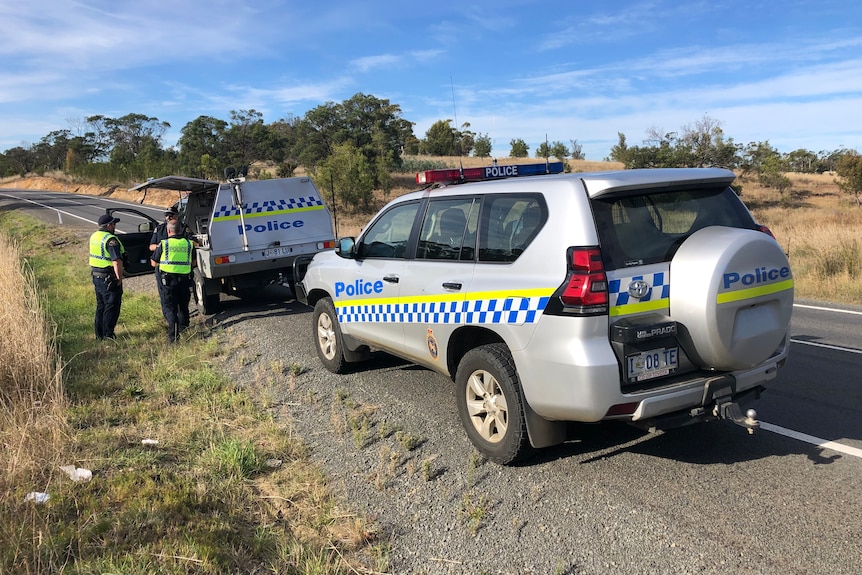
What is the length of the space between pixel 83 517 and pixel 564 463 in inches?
116

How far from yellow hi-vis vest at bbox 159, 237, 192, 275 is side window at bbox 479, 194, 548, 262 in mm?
5562

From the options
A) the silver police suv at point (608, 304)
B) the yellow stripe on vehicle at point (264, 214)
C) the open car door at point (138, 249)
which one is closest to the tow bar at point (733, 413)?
the silver police suv at point (608, 304)

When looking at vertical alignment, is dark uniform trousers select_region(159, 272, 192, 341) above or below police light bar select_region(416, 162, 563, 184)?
below

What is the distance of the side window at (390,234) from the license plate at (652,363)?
2205 millimetres

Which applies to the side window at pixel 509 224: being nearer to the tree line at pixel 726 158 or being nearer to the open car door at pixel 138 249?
the open car door at pixel 138 249

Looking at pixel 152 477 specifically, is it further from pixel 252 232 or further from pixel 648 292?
pixel 252 232

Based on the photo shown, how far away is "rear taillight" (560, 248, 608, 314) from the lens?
3.28 meters

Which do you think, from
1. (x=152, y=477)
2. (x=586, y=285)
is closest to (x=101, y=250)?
(x=152, y=477)

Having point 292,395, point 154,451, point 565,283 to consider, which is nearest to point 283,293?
point 292,395

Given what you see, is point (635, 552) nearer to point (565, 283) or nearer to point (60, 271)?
point (565, 283)

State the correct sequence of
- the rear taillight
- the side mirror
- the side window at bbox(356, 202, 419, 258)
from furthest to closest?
the side mirror, the side window at bbox(356, 202, 419, 258), the rear taillight

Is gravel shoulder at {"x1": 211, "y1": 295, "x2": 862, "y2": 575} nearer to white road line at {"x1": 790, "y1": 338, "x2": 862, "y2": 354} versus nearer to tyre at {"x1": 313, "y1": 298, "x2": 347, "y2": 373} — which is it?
tyre at {"x1": 313, "y1": 298, "x2": 347, "y2": 373}

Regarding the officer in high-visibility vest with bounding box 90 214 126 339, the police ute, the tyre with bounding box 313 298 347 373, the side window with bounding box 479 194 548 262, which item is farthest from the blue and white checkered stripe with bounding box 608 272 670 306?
the officer in high-visibility vest with bounding box 90 214 126 339

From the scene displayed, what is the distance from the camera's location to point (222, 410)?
5277 millimetres
